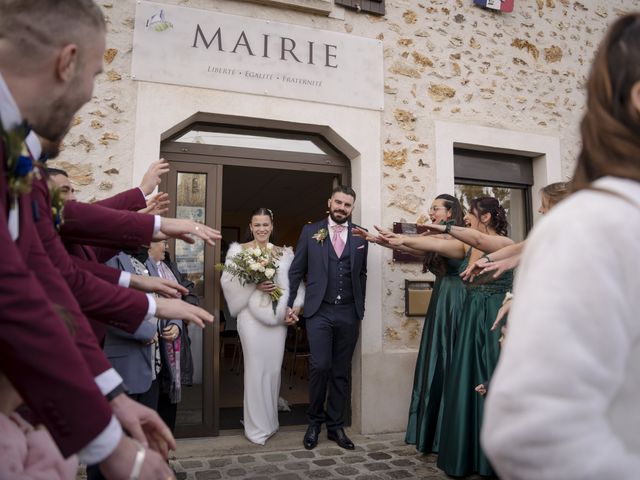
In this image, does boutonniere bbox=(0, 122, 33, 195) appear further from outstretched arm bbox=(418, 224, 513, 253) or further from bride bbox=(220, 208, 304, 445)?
bride bbox=(220, 208, 304, 445)

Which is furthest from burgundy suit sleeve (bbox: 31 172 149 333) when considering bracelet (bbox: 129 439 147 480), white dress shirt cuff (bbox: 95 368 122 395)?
bracelet (bbox: 129 439 147 480)

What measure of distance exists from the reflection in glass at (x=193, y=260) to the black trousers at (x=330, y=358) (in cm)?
109

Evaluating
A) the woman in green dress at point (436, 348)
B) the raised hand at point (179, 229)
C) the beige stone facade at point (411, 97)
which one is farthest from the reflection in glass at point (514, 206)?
the raised hand at point (179, 229)

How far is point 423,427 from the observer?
4.32m

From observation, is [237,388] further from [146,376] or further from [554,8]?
[554,8]

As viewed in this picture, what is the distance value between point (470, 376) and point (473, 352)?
0.19 meters

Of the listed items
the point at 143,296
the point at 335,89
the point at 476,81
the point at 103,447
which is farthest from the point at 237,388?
the point at 103,447

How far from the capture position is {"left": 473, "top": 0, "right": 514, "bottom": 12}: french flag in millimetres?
5855

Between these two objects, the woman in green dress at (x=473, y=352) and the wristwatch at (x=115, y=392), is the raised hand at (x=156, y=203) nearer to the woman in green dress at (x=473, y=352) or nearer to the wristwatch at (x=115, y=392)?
the wristwatch at (x=115, y=392)

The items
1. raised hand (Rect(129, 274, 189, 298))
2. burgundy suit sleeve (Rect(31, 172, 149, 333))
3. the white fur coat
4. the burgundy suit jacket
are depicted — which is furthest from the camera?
the white fur coat

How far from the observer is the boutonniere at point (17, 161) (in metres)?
1.01

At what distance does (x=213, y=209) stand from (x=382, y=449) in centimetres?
276

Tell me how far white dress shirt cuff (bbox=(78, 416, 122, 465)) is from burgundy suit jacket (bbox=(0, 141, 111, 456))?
0.6 inches

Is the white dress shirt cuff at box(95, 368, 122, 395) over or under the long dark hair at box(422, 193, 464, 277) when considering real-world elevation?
under
